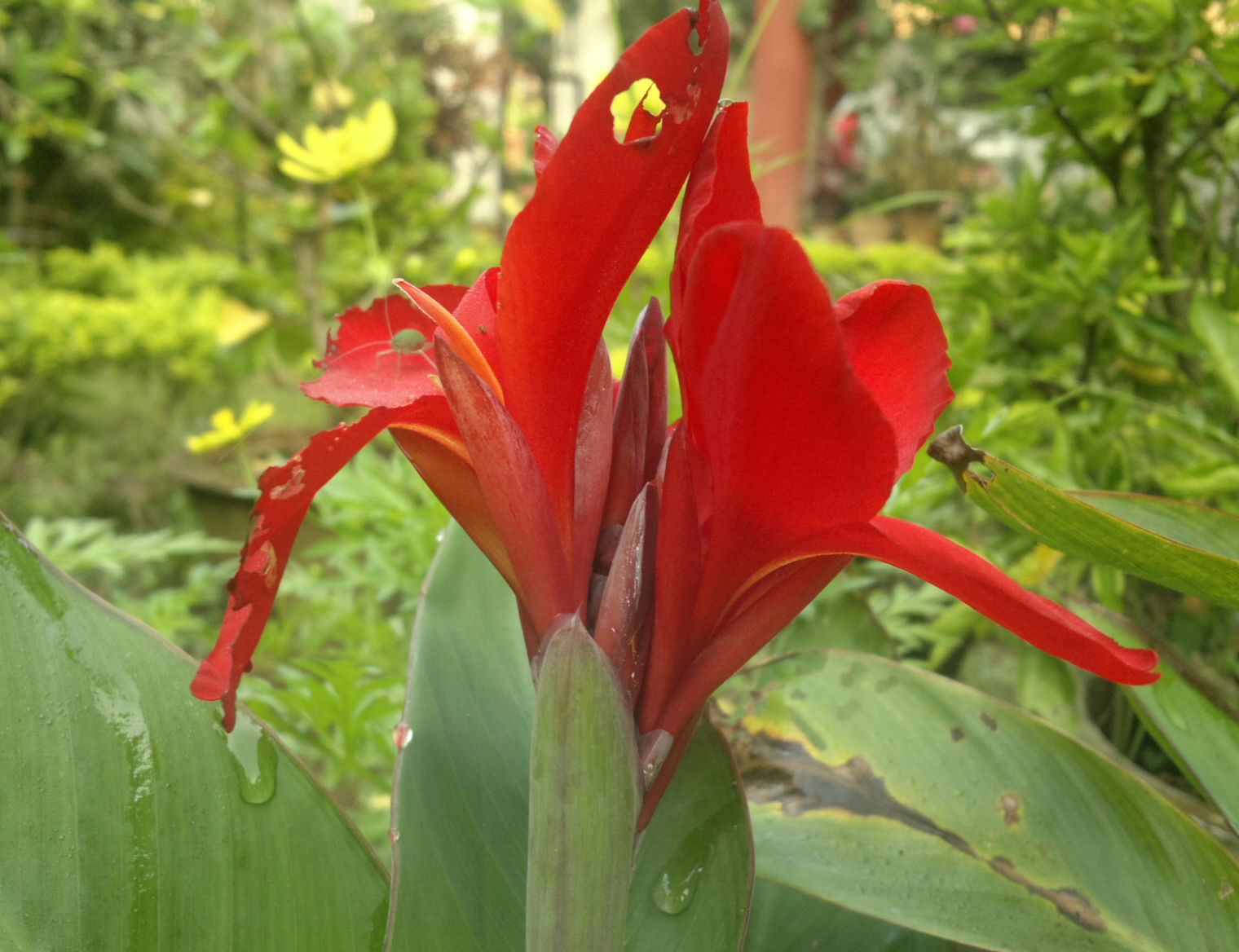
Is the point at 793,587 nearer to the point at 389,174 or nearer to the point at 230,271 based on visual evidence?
the point at 230,271

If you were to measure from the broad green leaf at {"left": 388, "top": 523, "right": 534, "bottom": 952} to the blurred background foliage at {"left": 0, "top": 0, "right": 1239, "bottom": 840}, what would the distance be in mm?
153

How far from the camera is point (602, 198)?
0.95 feet

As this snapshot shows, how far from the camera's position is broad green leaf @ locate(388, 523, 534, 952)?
434 mm

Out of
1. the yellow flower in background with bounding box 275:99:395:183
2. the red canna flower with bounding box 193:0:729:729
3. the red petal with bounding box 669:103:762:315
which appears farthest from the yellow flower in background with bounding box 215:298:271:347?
the red petal with bounding box 669:103:762:315

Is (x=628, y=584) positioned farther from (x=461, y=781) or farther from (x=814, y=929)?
(x=814, y=929)

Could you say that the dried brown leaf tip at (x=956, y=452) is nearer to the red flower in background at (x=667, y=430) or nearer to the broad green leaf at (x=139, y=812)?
the red flower in background at (x=667, y=430)

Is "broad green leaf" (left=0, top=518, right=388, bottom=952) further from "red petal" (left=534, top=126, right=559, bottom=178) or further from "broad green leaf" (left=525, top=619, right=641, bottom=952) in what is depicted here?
"red petal" (left=534, top=126, right=559, bottom=178)

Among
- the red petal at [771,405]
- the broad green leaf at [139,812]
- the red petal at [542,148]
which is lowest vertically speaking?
the broad green leaf at [139,812]

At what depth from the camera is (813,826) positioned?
475mm

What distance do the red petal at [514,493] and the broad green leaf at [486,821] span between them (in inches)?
6.2

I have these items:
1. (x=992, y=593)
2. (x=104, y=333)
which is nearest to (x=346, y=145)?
(x=992, y=593)

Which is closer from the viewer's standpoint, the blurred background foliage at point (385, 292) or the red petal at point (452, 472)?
the red petal at point (452, 472)

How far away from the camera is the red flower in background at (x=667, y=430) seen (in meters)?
0.28

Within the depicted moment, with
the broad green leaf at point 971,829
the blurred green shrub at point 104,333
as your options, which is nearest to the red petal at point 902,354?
the broad green leaf at point 971,829
